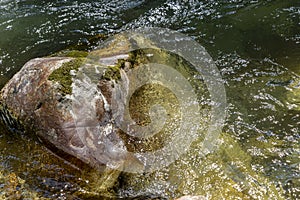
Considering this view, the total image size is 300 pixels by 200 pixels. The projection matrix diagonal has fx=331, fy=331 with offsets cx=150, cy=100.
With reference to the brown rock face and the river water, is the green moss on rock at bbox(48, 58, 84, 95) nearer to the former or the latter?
the brown rock face

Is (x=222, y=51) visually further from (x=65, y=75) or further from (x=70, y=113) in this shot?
(x=70, y=113)

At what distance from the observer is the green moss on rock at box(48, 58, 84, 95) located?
383cm

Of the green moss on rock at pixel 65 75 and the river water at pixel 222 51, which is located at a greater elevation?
the green moss on rock at pixel 65 75

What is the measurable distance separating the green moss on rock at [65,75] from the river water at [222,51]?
0.75 m

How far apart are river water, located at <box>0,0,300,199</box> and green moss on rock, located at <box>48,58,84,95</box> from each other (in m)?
0.75

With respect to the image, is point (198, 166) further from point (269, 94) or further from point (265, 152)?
point (269, 94)

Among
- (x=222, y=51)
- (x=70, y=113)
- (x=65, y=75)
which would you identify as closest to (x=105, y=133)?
(x=70, y=113)

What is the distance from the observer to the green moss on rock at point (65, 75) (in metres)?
3.83

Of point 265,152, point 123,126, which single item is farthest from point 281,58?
point 123,126

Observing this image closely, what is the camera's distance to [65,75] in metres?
3.96

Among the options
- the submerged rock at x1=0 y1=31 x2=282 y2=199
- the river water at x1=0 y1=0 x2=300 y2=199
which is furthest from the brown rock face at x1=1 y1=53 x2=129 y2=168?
the river water at x1=0 y1=0 x2=300 y2=199

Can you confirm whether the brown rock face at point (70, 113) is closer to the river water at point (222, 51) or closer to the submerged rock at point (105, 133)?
the submerged rock at point (105, 133)

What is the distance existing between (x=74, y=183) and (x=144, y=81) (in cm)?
188

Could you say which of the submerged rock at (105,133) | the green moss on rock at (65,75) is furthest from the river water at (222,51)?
the green moss on rock at (65,75)
